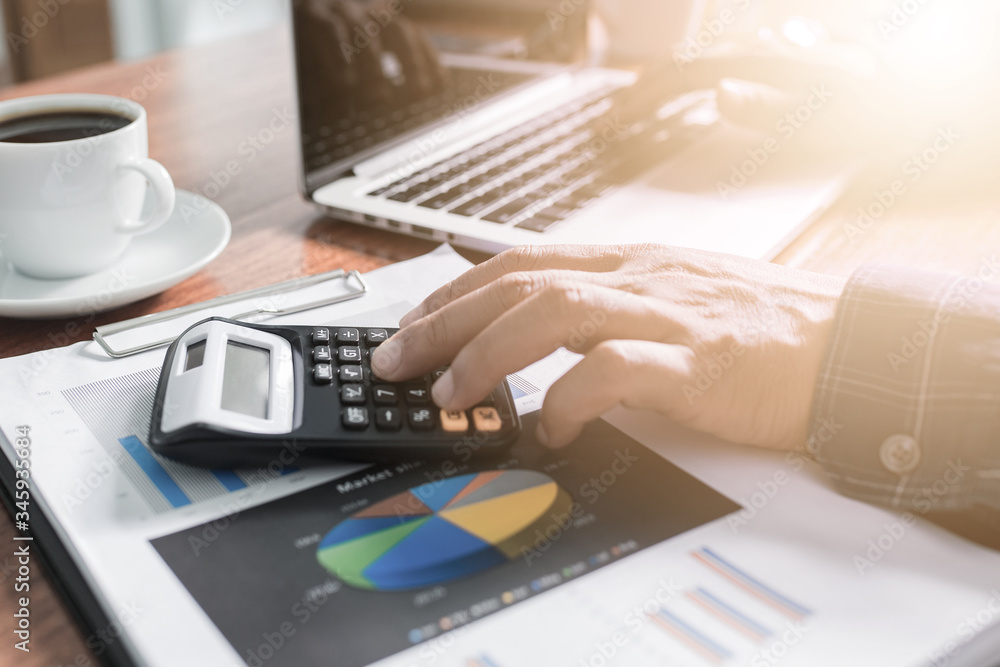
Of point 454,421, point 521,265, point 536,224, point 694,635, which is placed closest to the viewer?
point 694,635

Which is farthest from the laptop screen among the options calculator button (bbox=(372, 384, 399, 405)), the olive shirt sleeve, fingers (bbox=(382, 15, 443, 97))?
the olive shirt sleeve

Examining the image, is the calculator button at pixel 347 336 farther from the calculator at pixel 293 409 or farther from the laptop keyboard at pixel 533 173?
the laptop keyboard at pixel 533 173

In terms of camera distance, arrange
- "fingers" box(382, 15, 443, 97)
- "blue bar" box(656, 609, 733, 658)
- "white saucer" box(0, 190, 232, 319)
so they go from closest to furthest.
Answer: "blue bar" box(656, 609, 733, 658)
"white saucer" box(0, 190, 232, 319)
"fingers" box(382, 15, 443, 97)

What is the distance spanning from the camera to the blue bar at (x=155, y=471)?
14.6 inches

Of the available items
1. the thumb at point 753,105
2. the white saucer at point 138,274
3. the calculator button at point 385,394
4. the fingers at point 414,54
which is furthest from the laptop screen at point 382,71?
the calculator button at point 385,394

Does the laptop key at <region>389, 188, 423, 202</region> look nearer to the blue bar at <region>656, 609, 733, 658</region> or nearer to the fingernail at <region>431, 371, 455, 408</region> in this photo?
the fingernail at <region>431, 371, 455, 408</region>

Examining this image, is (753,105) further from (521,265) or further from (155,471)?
(155,471)

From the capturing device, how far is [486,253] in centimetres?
66

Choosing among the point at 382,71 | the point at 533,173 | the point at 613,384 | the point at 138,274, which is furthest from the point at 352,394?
the point at 382,71

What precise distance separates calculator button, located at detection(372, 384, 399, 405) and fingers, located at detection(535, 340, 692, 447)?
0.26 ft

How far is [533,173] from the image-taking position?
2.50 ft

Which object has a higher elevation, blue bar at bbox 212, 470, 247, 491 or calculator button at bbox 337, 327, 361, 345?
calculator button at bbox 337, 327, 361, 345

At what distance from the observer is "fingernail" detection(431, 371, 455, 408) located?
42cm

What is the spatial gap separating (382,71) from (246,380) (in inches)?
21.0
